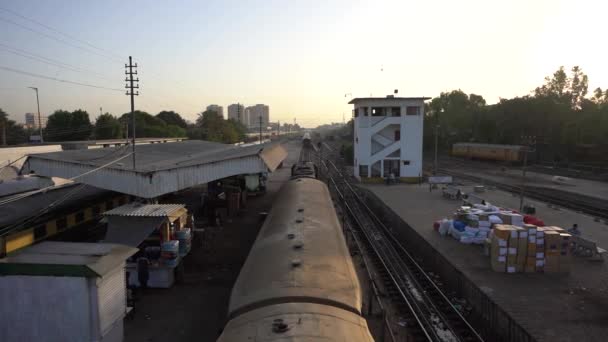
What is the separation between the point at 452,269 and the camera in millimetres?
14008

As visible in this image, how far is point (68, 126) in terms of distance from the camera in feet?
225

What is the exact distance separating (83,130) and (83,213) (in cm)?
5682

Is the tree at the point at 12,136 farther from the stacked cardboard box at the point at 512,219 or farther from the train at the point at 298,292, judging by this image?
the stacked cardboard box at the point at 512,219

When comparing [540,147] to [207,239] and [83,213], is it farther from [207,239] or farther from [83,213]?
[83,213]

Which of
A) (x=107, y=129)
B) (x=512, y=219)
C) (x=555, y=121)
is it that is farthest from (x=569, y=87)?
(x=107, y=129)

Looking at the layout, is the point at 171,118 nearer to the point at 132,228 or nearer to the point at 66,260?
the point at 132,228

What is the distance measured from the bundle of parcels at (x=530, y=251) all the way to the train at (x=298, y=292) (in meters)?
6.12

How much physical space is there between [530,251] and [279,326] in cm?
1131

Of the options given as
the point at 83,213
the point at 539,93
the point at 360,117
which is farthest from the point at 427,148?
the point at 83,213

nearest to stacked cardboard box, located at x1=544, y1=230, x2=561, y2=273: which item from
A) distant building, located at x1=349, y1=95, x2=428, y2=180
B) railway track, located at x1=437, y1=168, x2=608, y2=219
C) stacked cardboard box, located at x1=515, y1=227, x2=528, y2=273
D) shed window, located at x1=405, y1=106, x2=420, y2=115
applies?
stacked cardboard box, located at x1=515, y1=227, x2=528, y2=273

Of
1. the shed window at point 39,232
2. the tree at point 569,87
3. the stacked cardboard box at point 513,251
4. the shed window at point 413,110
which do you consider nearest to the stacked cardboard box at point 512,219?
the stacked cardboard box at point 513,251

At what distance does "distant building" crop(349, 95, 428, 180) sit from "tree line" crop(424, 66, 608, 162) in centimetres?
1417

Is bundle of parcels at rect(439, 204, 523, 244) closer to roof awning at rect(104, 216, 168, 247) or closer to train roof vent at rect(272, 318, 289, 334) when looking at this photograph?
roof awning at rect(104, 216, 168, 247)

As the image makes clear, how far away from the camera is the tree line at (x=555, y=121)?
47875 millimetres
